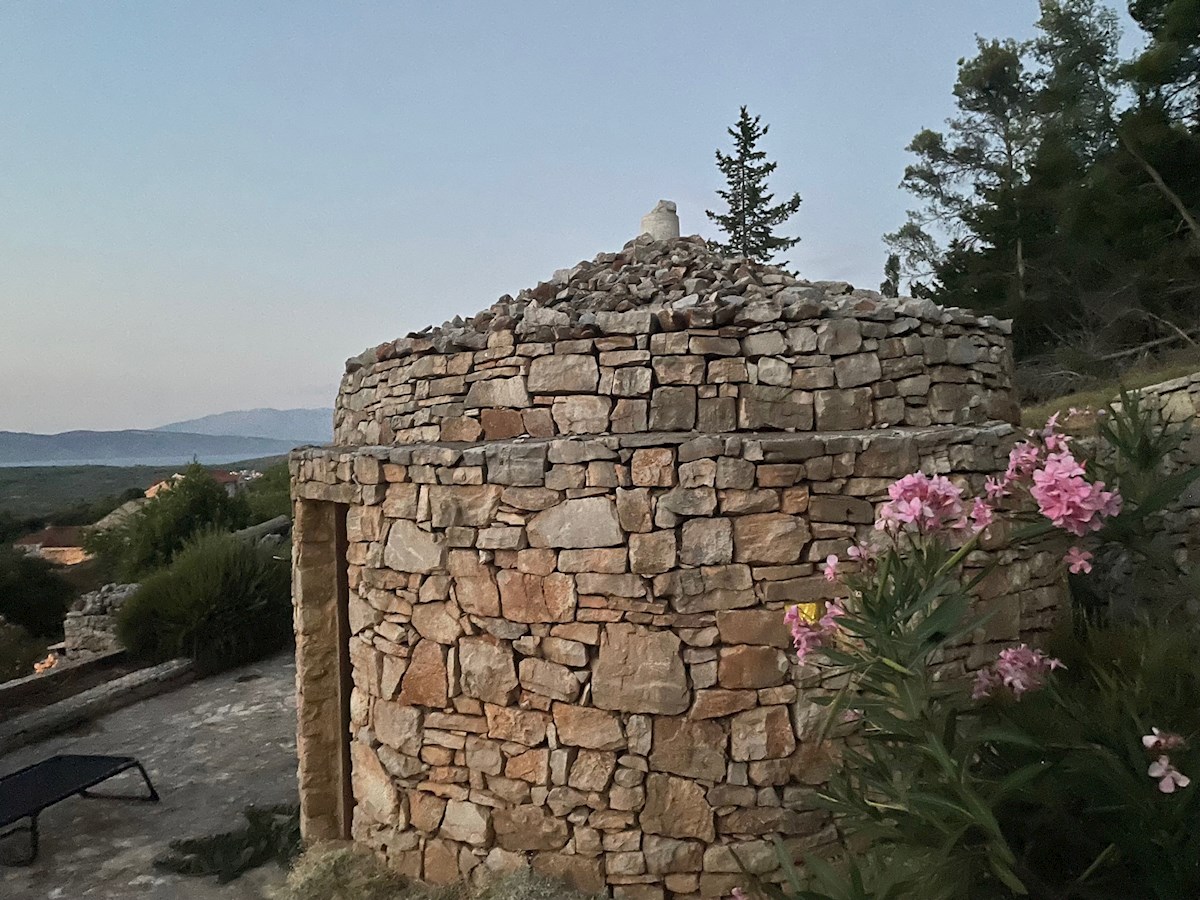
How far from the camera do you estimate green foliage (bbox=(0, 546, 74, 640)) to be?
16828mm

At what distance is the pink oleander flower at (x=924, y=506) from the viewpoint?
229 cm

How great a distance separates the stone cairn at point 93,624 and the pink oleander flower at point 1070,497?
1186 cm

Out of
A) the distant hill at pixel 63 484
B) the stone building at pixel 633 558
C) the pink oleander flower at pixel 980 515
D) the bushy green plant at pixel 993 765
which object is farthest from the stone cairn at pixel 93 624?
the distant hill at pixel 63 484

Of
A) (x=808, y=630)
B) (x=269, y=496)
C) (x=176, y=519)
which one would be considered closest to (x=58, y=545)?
(x=269, y=496)

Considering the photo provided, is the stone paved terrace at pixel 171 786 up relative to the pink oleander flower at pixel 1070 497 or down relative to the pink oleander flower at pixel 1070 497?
→ down

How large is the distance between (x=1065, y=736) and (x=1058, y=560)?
1.46 metres

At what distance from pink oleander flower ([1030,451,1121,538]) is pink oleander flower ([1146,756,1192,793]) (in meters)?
0.65

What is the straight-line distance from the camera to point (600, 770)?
325 centimetres

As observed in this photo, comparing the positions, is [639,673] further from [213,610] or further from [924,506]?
[213,610]

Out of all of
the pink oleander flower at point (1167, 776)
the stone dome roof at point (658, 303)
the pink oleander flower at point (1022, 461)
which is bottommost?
the pink oleander flower at point (1167, 776)

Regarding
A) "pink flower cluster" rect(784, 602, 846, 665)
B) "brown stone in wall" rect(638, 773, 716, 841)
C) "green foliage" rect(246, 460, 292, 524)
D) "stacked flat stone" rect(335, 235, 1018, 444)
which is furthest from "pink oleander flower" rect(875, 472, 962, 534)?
"green foliage" rect(246, 460, 292, 524)

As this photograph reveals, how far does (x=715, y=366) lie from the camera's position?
3.44 metres

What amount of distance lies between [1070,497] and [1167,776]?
2.55 feet

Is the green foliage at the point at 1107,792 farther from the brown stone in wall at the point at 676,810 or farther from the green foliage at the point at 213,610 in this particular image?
the green foliage at the point at 213,610
